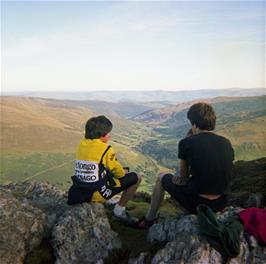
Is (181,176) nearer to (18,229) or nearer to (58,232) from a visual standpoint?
(58,232)

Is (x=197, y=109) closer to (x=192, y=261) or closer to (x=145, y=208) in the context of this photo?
(x=192, y=261)

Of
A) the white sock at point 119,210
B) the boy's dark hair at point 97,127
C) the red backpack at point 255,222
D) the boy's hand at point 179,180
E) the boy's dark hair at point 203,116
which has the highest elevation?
the boy's dark hair at point 203,116

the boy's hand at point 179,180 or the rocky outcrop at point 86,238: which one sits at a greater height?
the boy's hand at point 179,180

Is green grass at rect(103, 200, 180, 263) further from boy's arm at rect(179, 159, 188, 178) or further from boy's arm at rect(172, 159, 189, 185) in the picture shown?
boy's arm at rect(179, 159, 188, 178)

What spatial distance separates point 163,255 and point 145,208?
726cm

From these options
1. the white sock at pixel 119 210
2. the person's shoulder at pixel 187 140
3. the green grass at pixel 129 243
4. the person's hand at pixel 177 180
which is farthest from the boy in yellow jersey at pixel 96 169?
the person's shoulder at pixel 187 140

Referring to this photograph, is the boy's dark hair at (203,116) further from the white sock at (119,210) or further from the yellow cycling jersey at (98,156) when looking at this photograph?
the white sock at (119,210)

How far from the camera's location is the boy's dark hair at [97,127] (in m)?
13.2

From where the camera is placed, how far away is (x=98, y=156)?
42.8ft

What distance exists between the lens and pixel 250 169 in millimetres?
23641

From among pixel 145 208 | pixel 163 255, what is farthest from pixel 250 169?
pixel 163 255

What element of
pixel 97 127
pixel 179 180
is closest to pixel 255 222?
pixel 179 180

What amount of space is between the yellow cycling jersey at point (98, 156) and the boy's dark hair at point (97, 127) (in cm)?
22

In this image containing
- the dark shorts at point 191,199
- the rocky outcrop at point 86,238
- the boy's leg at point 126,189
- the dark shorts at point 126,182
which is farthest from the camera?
the boy's leg at point 126,189
